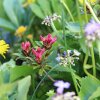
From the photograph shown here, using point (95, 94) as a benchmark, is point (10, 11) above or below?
above

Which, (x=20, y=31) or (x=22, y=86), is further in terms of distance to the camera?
(x=20, y=31)

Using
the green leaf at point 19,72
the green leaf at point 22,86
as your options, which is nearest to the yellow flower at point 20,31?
the green leaf at point 19,72

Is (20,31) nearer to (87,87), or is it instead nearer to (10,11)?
(10,11)

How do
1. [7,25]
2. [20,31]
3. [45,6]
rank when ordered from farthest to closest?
[7,25]
[20,31]
[45,6]

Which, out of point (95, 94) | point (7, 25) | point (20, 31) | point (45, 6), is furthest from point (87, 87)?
point (7, 25)

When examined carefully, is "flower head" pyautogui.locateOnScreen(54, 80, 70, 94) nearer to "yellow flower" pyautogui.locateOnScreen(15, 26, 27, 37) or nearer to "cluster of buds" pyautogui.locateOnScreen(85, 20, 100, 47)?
"cluster of buds" pyautogui.locateOnScreen(85, 20, 100, 47)

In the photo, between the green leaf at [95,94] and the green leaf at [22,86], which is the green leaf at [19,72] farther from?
the green leaf at [95,94]
